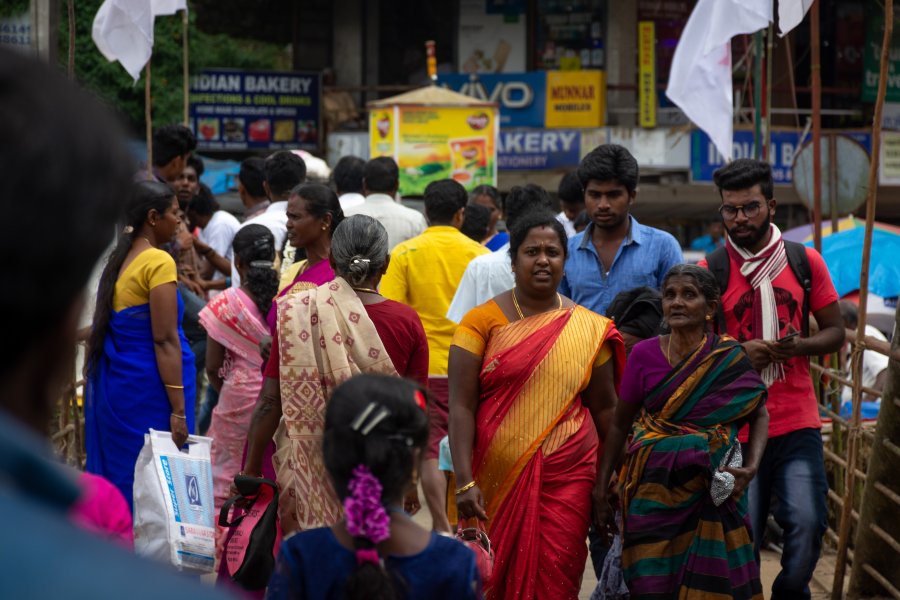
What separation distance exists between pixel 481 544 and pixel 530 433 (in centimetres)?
46

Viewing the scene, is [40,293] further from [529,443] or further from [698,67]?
[698,67]

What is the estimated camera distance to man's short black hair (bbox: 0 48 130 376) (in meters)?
0.86

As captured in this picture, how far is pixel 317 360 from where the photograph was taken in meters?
4.26

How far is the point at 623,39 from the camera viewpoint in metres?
18.9

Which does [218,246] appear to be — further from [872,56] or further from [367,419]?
[872,56]

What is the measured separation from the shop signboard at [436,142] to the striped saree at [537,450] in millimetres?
8251

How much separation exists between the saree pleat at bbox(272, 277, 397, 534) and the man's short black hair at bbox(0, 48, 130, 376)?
3294 mm

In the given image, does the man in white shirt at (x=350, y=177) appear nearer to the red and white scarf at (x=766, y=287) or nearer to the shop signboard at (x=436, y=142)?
the shop signboard at (x=436, y=142)

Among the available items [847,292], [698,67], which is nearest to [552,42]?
[847,292]

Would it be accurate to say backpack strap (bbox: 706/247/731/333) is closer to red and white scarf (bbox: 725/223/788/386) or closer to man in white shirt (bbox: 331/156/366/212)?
red and white scarf (bbox: 725/223/788/386)

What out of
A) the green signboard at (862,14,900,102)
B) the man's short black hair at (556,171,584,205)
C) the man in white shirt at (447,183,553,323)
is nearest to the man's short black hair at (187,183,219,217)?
the man's short black hair at (556,171,584,205)

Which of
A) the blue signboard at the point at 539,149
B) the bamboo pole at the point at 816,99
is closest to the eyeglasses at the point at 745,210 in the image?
the bamboo pole at the point at 816,99

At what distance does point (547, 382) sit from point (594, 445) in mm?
342

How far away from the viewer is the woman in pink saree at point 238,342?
5.79 m
